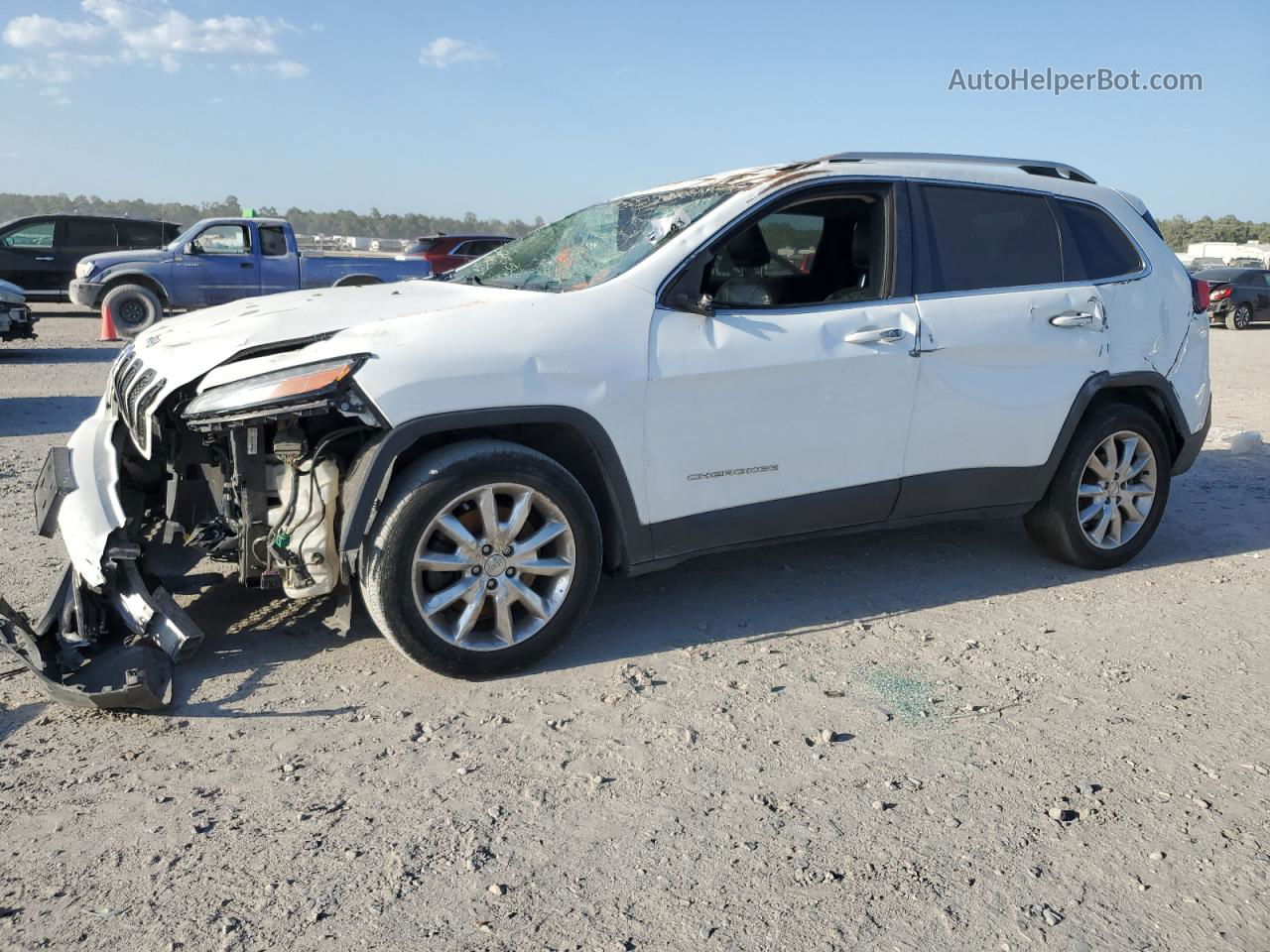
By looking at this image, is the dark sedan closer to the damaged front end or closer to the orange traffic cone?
the orange traffic cone

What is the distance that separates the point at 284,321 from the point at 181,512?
0.90 m

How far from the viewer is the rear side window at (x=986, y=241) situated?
477 centimetres

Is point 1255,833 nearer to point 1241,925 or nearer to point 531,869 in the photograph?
point 1241,925

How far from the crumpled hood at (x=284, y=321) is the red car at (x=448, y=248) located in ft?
51.6

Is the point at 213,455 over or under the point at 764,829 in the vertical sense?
over

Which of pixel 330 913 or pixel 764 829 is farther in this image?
pixel 764 829

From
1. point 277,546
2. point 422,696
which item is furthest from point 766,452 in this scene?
point 277,546

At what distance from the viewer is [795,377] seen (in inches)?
169

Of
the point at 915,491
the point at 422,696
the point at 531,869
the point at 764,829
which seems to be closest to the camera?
the point at 531,869

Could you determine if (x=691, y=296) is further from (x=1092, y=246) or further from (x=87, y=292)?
(x=87, y=292)

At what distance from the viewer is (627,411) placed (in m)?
4.01

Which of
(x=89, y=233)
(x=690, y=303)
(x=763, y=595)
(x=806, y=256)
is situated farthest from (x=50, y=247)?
(x=690, y=303)

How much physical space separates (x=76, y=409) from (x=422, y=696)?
7.27 m

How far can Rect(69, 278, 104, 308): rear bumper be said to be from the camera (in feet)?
53.2
